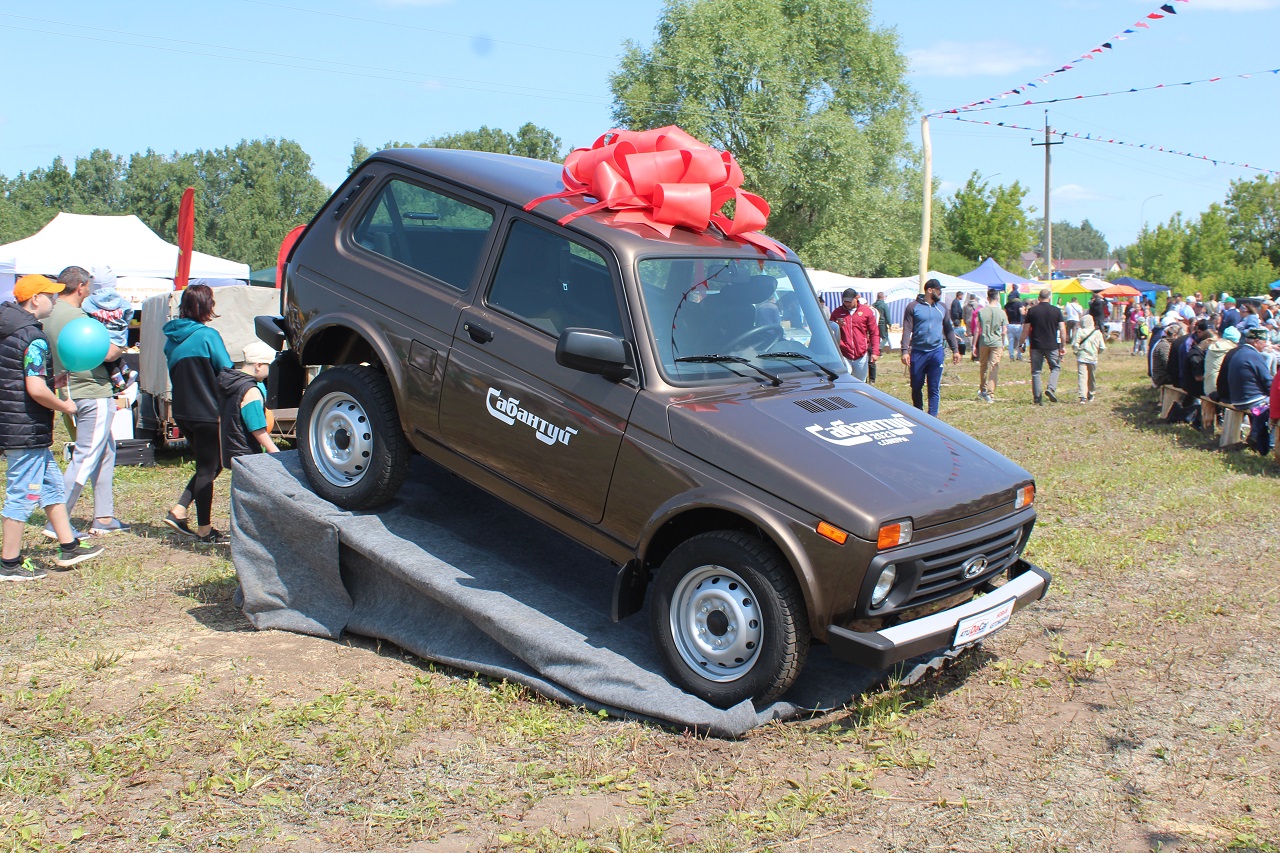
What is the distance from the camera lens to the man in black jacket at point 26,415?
6.20 meters

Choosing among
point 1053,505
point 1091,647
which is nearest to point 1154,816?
point 1091,647

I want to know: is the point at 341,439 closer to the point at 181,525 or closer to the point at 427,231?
the point at 427,231

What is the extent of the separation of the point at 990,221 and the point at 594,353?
65193 mm

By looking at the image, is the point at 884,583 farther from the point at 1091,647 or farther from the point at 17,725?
the point at 17,725

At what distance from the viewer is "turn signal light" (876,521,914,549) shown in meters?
4.02

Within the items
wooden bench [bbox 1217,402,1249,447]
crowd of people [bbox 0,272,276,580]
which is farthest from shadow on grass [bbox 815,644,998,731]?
wooden bench [bbox 1217,402,1249,447]

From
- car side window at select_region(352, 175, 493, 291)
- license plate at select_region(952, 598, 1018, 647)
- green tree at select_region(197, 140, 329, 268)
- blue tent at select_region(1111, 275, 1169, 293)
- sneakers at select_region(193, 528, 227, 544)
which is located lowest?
sneakers at select_region(193, 528, 227, 544)

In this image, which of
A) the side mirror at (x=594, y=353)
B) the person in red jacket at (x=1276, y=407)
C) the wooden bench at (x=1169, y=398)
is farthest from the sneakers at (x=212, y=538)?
the wooden bench at (x=1169, y=398)

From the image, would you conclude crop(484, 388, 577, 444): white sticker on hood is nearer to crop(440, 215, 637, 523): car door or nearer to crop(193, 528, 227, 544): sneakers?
crop(440, 215, 637, 523): car door

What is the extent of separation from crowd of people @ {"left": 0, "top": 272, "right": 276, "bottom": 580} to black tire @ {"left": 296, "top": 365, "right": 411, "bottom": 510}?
173cm

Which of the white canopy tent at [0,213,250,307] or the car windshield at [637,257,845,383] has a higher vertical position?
the white canopy tent at [0,213,250,307]

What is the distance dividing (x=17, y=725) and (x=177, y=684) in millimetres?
664

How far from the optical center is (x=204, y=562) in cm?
702

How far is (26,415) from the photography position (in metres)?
6.27
